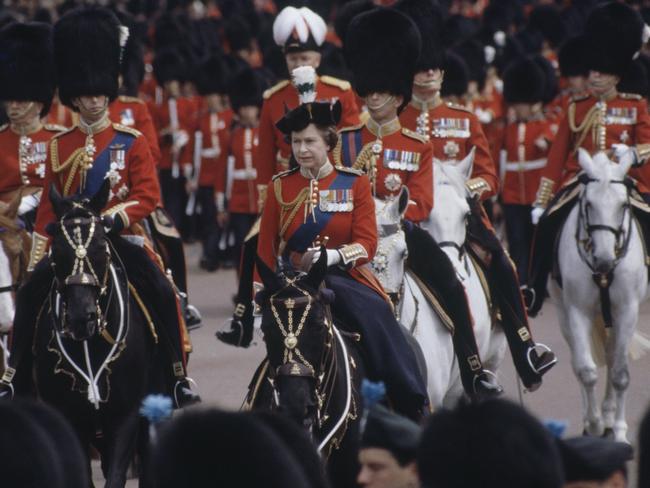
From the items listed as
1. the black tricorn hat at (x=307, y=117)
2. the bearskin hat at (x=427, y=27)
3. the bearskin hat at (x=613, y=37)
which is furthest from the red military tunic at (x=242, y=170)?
the black tricorn hat at (x=307, y=117)

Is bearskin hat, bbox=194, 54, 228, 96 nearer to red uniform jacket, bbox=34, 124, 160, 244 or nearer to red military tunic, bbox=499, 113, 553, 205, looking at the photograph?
red military tunic, bbox=499, 113, 553, 205

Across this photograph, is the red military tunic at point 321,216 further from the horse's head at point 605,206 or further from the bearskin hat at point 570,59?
the bearskin hat at point 570,59

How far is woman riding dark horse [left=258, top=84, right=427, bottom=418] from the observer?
25.6 feet

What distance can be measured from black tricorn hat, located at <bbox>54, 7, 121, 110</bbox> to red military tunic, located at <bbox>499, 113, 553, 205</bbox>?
779cm

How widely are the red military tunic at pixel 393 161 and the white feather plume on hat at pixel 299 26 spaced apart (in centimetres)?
138

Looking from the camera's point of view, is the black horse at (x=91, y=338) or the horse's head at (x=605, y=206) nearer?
the black horse at (x=91, y=338)

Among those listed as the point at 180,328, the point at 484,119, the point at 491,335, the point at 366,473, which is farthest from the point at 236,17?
the point at 366,473

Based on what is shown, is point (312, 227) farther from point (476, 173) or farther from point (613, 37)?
point (613, 37)

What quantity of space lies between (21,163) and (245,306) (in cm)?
184

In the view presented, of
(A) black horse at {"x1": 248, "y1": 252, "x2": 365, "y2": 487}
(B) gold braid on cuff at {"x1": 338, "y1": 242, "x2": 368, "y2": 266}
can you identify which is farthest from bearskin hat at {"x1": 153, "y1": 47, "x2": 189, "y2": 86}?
(A) black horse at {"x1": 248, "y1": 252, "x2": 365, "y2": 487}

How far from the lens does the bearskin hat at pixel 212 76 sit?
2042 cm

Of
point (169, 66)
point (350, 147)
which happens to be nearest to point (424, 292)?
point (350, 147)

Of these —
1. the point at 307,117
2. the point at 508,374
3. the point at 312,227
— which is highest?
the point at 307,117

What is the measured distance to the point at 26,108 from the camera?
1094 cm
